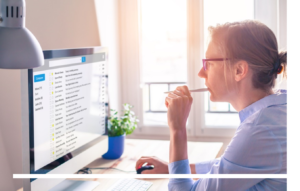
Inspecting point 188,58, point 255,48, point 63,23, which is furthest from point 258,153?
point 188,58

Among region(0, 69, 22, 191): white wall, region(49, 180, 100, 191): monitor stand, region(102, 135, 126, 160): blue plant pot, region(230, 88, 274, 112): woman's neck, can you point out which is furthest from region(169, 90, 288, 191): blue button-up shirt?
region(0, 69, 22, 191): white wall

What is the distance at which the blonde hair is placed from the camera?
1.06 m

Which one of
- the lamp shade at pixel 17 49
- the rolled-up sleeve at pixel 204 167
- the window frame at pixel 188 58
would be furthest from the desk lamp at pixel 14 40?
the window frame at pixel 188 58

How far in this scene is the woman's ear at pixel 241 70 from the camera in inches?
42.3

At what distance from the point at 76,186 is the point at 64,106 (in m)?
0.31

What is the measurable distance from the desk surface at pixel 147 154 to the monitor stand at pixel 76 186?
0.03 metres

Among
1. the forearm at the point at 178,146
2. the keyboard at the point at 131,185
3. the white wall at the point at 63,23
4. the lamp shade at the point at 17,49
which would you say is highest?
the white wall at the point at 63,23

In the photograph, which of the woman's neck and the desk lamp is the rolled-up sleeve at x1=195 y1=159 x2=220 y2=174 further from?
the desk lamp

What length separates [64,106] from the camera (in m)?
1.19

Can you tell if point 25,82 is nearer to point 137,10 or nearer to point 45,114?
point 45,114

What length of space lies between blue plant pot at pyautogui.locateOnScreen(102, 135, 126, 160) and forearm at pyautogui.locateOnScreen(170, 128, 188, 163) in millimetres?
542

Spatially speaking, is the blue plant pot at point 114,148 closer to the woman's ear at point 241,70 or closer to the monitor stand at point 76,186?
the monitor stand at point 76,186

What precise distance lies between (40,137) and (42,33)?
0.69 metres

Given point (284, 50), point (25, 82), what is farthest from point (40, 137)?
point (284, 50)
